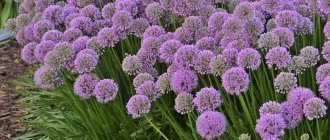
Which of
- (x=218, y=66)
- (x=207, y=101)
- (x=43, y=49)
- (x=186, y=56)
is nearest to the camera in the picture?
(x=207, y=101)

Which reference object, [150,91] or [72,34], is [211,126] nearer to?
[150,91]

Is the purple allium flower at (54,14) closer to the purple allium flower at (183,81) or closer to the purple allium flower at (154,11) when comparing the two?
the purple allium flower at (154,11)

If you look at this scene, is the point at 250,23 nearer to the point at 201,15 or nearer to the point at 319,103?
the point at 201,15

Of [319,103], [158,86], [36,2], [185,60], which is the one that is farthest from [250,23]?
[36,2]

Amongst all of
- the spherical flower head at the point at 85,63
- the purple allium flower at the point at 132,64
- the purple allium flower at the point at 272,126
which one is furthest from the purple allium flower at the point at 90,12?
the purple allium flower at the point at 272,126

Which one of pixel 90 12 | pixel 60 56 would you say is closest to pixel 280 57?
pixel 60 56
